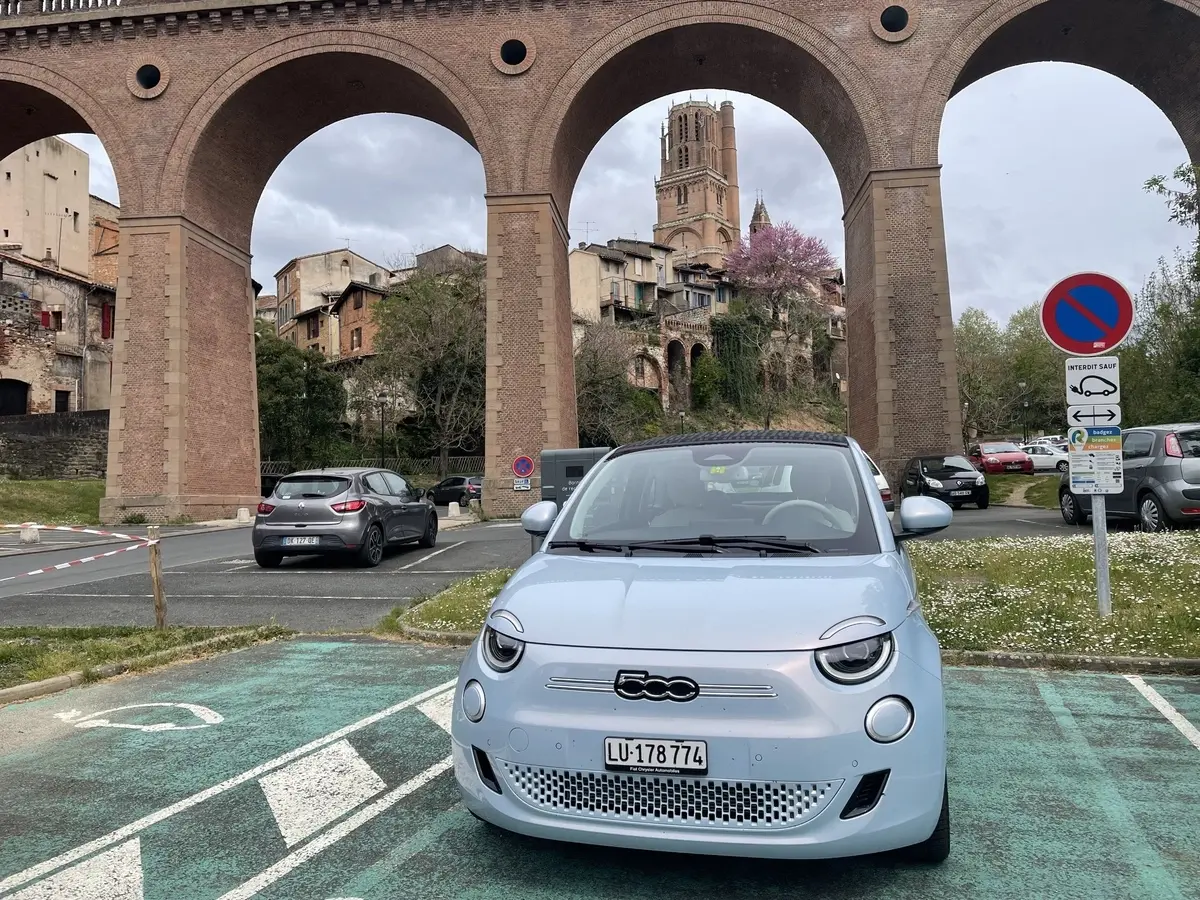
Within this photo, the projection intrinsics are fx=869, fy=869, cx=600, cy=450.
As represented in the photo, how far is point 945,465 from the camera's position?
74.8 feet

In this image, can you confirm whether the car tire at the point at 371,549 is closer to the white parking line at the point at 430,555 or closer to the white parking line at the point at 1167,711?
the white parking line at the point at 430,555

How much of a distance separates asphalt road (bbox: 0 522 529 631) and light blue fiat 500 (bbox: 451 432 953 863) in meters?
5.85

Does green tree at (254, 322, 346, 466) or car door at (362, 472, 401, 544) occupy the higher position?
green tree at (254, 322, 346, 466)

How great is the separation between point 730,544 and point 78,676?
509 centimetres

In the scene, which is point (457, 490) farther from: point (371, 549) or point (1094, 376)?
point (1094, 376)

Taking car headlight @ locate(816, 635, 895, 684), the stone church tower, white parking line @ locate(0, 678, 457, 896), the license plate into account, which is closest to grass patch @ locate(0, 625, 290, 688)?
white parking line @ locate(0, 678, 457, 896)

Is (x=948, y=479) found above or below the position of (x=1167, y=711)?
above

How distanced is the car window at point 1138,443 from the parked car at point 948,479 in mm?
8442

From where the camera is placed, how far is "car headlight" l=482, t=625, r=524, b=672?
9.84 ft

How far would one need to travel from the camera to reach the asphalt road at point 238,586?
30.9 feet

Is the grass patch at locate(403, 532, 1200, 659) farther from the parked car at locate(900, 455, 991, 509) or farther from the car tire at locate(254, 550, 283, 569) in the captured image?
the parked car at locate(900, 455, 991, 509)

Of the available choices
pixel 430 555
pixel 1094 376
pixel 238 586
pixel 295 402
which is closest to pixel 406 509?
pixel 430 555

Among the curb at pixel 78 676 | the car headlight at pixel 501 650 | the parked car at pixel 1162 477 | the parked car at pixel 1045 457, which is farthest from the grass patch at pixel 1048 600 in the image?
the parked car at pixel 1045 457

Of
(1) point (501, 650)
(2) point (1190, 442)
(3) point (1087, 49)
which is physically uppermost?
(3) point (1087, 49)
